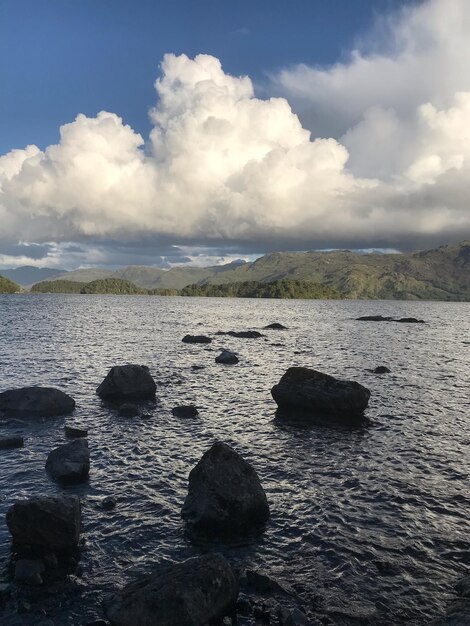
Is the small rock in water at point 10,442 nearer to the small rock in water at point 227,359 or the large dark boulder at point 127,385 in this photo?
the large dark boulder at point 127,385

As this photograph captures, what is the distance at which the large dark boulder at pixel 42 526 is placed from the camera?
16.9m

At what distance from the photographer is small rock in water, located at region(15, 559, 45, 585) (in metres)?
15.3

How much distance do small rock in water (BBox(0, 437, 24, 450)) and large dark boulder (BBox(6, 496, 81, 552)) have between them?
12066 mm

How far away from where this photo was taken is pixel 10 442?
92.0 feet

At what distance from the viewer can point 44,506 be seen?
17094mm

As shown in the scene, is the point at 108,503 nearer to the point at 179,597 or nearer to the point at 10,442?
the point at 179,597

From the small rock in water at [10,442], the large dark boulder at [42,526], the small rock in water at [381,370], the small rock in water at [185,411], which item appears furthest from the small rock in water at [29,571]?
the small rock in water at [381,370]

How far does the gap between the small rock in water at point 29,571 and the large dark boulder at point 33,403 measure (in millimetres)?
20207

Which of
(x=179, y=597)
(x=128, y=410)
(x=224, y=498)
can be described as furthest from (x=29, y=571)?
(x=128, y=410)

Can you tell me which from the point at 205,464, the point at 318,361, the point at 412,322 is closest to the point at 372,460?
the point at 205,464

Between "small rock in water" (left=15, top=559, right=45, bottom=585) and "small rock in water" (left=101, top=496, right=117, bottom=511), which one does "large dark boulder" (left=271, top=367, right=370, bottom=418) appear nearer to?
"small rock in water" (left=101, top=496, right=117, bottom=511)

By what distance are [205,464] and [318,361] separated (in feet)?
152

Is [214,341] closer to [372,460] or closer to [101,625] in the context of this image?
[372,460]

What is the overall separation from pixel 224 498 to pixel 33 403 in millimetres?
21820
